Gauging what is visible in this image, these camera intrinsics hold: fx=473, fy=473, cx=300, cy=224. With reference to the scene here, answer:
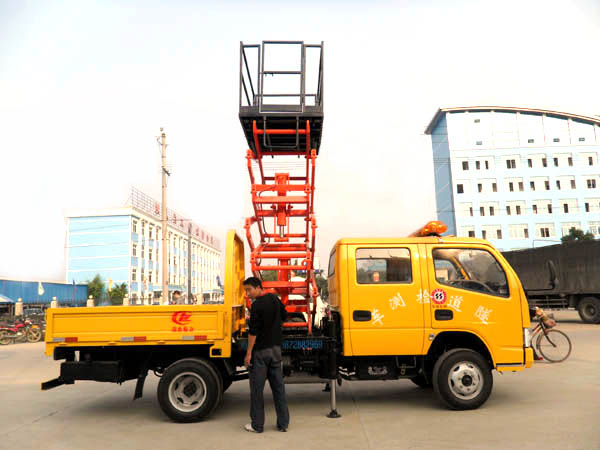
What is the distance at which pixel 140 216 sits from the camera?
224ft

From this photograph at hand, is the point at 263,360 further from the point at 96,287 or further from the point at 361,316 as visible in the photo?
the point at 96,287

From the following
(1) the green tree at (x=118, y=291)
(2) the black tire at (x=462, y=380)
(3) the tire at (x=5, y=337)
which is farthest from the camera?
(1) the green tree at (x=118, y=291)

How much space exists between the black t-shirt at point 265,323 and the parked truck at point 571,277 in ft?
49.0

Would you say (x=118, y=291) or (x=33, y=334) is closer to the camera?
(x=33, y=334)

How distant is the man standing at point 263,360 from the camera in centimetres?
572

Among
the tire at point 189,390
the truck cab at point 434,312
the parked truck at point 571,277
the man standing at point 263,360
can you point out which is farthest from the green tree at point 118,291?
the man standing at point 263,360

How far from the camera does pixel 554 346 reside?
10.6 m

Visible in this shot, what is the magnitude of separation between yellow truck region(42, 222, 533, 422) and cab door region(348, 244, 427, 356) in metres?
0.01

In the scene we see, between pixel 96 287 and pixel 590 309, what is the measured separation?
191 ft

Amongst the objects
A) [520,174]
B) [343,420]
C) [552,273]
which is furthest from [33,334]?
[520,174]

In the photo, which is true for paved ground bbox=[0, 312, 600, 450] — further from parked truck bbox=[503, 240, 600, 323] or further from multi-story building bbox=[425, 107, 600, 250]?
multi-story building bbox=[425, 107, 600, 250]

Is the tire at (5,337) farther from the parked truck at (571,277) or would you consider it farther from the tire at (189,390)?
the parked truck at (571,277)

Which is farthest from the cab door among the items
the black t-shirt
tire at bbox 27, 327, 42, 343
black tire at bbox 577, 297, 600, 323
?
tire at bbox 27, 327, 42, 343

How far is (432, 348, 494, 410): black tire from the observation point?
6.33m
